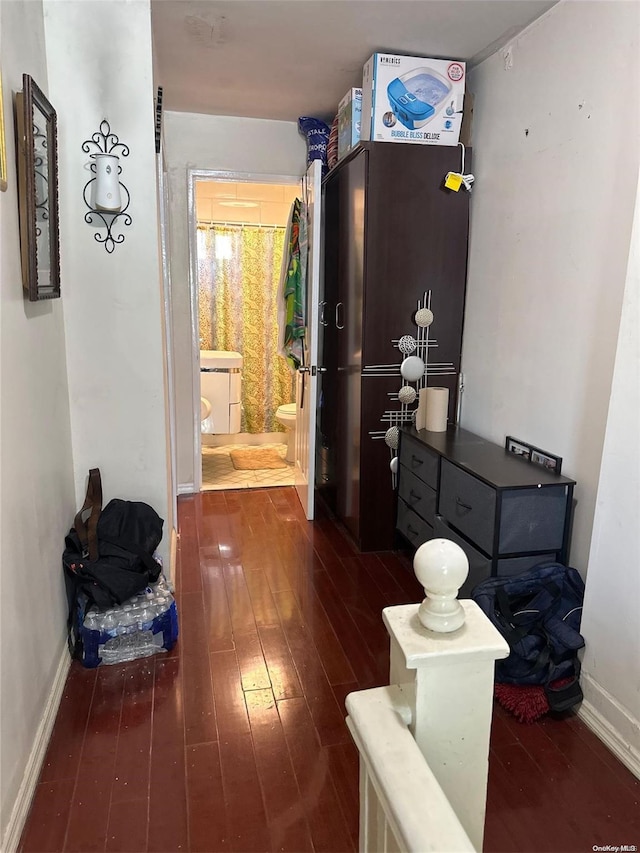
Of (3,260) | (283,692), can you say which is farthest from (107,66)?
(283,692)

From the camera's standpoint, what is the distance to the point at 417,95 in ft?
9.21

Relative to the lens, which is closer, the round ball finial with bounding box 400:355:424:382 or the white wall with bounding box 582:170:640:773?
the white wall with bounding box 582:170:640:773

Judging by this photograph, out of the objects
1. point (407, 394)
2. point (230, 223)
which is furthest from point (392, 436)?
point (230, 223)

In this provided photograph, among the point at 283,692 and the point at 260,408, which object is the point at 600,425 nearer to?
the point at 283,692

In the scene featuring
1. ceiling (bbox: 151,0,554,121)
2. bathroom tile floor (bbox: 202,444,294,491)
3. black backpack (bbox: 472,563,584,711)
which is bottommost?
bathroom tile floor (bbox: 202,444,294,491)

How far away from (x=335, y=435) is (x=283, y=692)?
1828 millimetres

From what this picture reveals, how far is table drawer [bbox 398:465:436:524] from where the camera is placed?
268 cm

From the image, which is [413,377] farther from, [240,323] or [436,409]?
[240,323]

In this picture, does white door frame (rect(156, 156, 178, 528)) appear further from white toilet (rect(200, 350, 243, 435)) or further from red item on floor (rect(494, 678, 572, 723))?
red item on floor (rect(494, 678, 572, 723))

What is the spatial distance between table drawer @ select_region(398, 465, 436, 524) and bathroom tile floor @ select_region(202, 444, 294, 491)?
1.55 m

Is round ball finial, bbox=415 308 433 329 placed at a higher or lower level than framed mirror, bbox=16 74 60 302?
lower

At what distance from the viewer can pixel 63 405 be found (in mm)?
2293

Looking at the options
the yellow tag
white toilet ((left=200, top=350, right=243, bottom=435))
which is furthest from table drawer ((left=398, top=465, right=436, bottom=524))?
white toilet ((left=200, top=350, right=243, bottom=435))

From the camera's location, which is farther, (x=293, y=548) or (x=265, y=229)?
(x=265, y=229)
